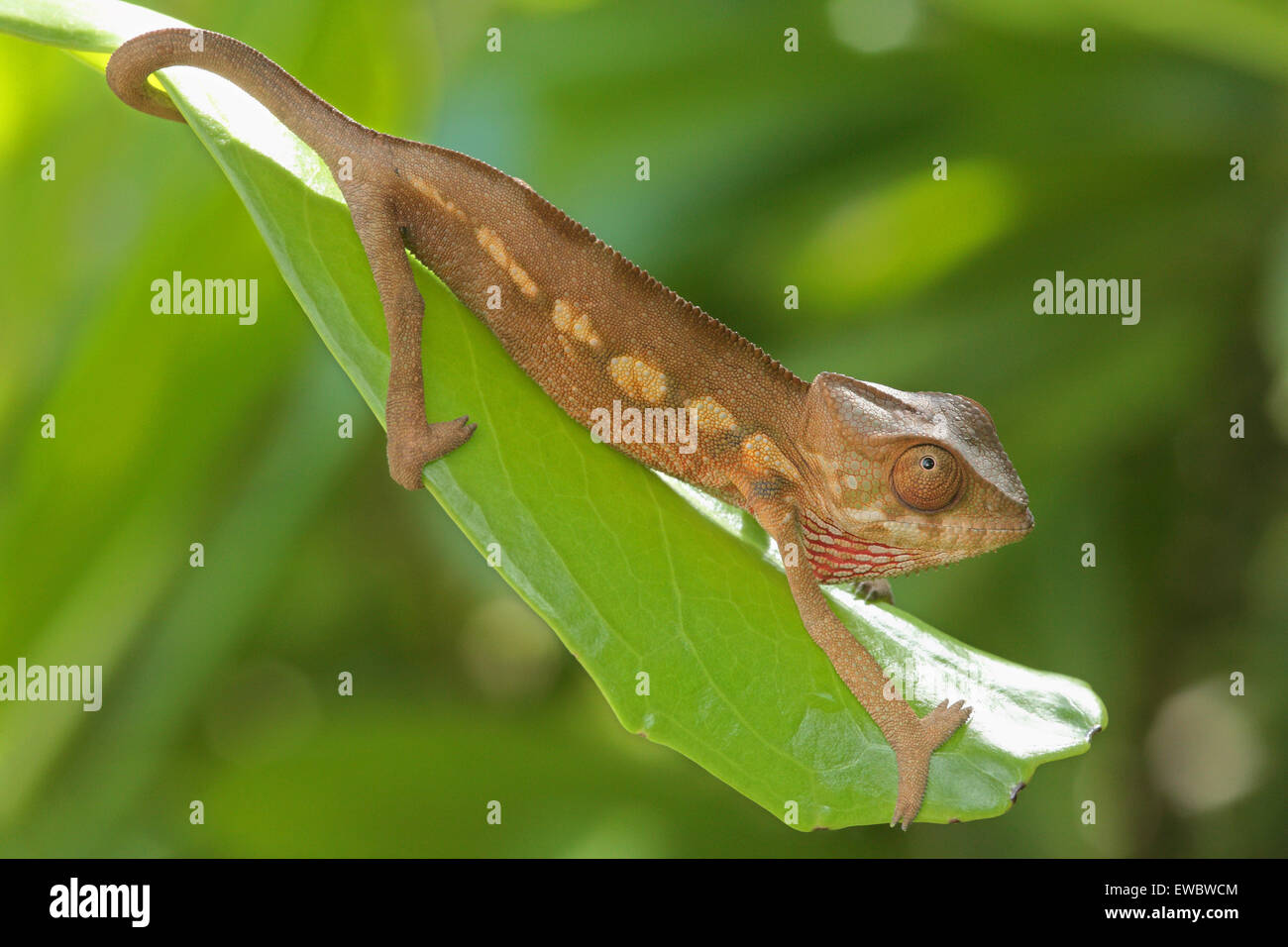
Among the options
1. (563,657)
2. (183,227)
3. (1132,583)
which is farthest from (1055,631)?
(183,227)

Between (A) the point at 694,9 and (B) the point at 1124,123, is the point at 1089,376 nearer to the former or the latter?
(B) the point at 1124,123

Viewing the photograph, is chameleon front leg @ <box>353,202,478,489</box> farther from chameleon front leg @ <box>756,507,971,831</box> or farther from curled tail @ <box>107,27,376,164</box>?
chameleon front leg @ <box>756,507,971,831</box>

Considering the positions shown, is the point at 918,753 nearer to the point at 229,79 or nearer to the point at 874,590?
the point at 874,590

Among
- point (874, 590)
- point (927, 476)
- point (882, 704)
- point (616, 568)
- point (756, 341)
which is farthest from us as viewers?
point (756, 341)

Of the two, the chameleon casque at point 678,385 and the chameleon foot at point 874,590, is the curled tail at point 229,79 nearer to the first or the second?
the chameleon casque at point 678,385

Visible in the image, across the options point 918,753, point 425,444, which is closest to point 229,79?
point 425,444

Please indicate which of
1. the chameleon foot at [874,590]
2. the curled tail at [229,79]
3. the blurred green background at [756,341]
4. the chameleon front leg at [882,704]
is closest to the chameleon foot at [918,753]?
the chameleon front leg at [882,704]
